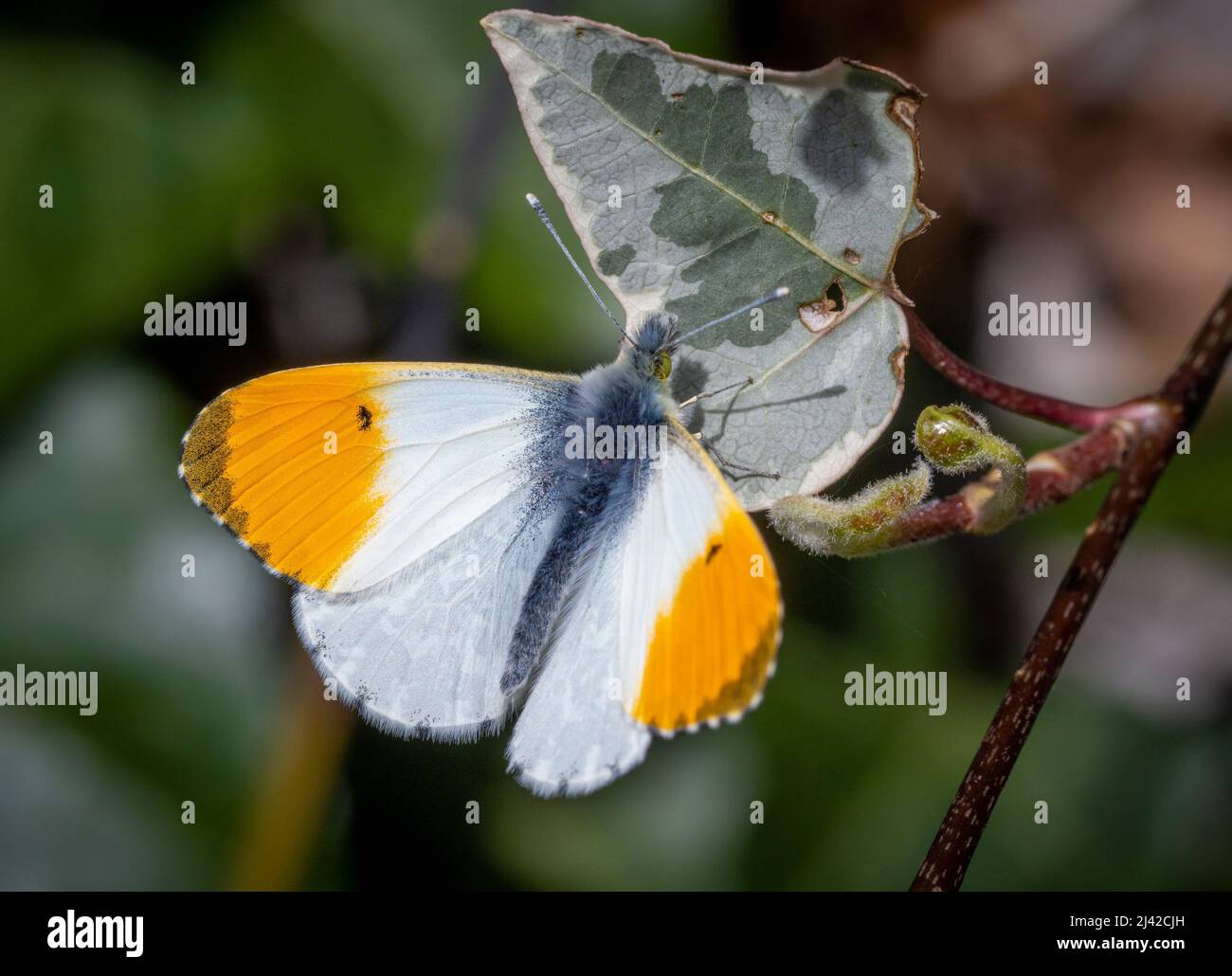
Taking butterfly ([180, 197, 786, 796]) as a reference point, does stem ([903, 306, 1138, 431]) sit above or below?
above

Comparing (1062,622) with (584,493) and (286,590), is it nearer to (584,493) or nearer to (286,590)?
(584,493)

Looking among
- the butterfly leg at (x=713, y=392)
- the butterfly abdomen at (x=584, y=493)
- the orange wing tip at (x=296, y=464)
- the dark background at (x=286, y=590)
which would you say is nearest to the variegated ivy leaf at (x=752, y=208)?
the butterfly leg at (x=713, y=392)

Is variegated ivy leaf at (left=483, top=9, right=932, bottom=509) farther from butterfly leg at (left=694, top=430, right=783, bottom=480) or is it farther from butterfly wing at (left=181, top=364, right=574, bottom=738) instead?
butterfly wing at (left=181, top=364, right=574, bottom=738)

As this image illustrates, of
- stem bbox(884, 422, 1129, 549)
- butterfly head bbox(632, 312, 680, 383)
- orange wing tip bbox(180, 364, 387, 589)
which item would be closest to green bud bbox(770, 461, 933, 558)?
stem bbox(884, 422, 1129, 549)

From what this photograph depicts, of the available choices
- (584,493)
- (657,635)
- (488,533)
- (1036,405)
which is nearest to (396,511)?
(488,533)

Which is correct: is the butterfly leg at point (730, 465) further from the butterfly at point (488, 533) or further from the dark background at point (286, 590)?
the dark background at point (286, 590)

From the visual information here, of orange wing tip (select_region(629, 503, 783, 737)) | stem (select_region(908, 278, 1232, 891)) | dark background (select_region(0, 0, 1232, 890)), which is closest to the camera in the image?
stem (select_region(908, 278, 1232, 891))
